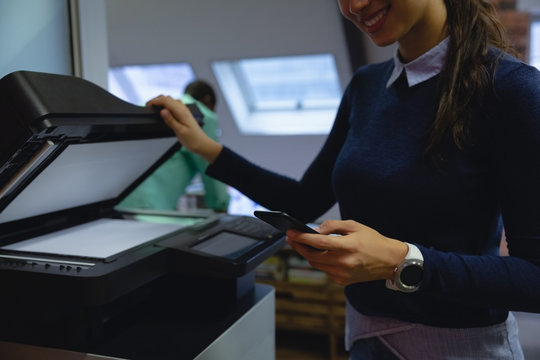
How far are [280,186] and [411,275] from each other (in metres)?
0.48

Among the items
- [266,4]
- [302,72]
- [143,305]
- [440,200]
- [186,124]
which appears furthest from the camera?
[302,72]

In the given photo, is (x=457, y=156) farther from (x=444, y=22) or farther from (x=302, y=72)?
(x=302, y=72)

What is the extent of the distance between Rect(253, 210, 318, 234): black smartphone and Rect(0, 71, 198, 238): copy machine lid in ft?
1.10

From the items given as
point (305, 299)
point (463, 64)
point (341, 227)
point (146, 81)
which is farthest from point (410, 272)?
point (146, 81)

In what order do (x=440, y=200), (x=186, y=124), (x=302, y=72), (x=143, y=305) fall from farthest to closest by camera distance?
1. (x=302, y=72)
2. (x=186, y=124)
3. (x=143, y=305)
4. (x=440, y=200)

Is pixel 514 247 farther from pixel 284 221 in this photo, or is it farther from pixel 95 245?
pixel 95 245

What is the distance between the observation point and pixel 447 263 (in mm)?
746

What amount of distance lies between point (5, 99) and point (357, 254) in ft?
1.87

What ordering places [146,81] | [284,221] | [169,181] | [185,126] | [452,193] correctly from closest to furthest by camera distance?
[284,221], [452,193], [185,126], [169,181], [146,81]

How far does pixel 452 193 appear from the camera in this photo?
32.0 inches

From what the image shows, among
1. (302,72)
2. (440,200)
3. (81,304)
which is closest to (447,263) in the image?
(440,200)

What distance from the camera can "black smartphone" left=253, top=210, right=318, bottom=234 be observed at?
2.27 feet

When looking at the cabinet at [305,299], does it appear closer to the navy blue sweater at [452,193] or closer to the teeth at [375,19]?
the navy blue sweater at [452,193]

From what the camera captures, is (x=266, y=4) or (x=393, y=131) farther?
(x=266, y=4)
